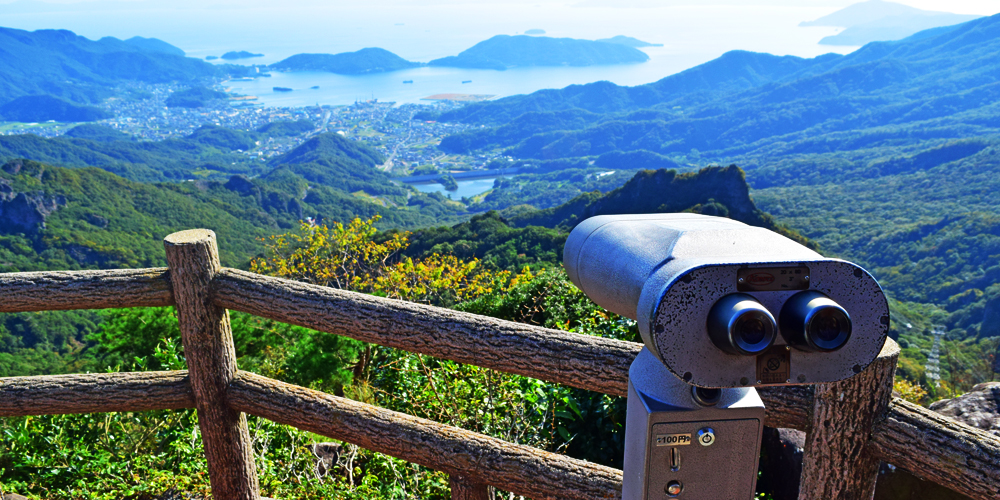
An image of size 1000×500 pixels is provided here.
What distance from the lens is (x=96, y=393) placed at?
2307 millimetres

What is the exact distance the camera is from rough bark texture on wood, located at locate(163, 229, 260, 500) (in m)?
2.10

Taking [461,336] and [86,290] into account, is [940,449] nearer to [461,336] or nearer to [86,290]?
[461,336]

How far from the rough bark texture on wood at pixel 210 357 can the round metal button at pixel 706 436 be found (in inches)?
70.0

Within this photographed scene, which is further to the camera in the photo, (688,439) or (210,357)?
(210,357)

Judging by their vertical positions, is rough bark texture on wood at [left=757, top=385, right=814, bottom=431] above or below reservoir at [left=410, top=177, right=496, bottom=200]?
above

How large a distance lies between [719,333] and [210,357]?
195 cm

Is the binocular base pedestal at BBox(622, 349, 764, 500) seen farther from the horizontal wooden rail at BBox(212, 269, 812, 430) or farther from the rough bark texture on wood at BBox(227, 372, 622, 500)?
the rough bark texture on wood at BBox(227, 372, 622, 500)

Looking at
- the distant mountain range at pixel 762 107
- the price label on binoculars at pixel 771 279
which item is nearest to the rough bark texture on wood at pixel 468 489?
the price label on binoculars at pixel 771 279

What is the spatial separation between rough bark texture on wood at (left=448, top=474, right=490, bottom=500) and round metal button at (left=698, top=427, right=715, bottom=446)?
44.1 inches

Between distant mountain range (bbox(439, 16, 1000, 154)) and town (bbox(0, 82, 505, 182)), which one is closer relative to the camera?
town (bbox(0, 82, 505, 182))

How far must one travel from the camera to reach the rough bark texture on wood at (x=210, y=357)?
2.10 m

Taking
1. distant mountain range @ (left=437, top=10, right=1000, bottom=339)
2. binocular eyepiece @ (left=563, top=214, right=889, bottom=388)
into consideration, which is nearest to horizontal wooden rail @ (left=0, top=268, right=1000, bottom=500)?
binocular eyepiece @ (left=563, top=214, right=889, bottom=388)

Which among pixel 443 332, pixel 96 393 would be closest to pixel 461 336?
pixel 443 332

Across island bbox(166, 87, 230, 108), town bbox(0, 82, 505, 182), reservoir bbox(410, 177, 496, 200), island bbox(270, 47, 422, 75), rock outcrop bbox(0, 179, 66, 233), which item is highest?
island bbox(270, 47, 422, 75)
